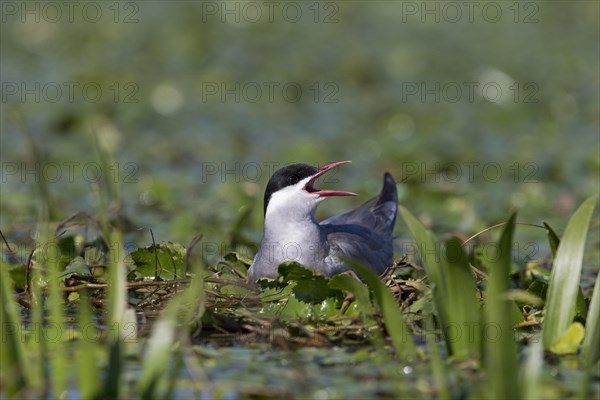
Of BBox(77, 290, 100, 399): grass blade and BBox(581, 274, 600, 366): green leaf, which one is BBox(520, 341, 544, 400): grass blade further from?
BBox(77, 290, 100, 399): grass blade

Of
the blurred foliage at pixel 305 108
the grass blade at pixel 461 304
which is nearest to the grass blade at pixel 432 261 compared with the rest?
the grass blade at pixel 461 304

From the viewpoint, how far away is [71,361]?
4.95 meters

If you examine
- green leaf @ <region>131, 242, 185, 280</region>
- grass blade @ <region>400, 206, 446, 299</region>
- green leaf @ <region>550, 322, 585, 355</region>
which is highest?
grass blade @ <region>400, 206, 446, 299</region>

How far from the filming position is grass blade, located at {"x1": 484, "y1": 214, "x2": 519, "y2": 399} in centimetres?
391

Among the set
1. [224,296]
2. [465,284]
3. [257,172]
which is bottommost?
[257,172]

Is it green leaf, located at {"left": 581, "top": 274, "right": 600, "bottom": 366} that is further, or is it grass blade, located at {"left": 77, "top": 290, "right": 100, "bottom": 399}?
green leaf, located at {"left": 581, "top": 274, "right": 600, "bottom": 366}

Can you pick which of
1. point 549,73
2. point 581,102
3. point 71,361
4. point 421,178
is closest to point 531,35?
point 549,73

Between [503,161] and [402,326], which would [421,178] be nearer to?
[503,161]

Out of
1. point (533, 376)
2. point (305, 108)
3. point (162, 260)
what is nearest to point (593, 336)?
point (533, 376)

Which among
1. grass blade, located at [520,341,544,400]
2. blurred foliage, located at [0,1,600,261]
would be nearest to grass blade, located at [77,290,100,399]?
grass blade, located at [520,341,544,400]

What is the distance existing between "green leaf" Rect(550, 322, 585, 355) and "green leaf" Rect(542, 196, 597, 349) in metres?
0.03

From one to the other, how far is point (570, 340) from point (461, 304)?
0.64 meters

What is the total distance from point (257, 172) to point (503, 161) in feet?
8.10

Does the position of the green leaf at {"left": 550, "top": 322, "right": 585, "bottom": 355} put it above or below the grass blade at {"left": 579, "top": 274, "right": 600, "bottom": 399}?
below
